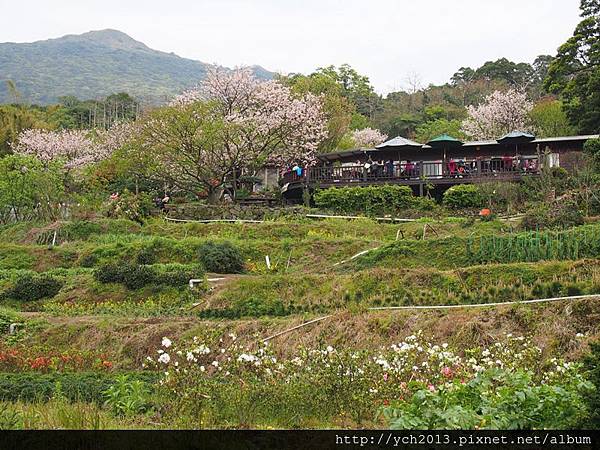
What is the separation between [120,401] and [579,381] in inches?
203

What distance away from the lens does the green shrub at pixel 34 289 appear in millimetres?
18609

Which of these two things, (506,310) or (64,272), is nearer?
(506,310)

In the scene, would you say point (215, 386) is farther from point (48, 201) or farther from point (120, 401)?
point (48, 201)

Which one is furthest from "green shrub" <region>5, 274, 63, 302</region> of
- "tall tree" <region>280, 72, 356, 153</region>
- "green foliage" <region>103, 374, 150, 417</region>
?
"tall tree" <region>280, 72, 356, 153</region>

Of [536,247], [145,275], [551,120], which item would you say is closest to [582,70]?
[551,120]

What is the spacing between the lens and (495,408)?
5.68 m

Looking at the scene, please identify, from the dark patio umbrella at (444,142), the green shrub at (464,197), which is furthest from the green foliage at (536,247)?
the dark patio umbrella at (444,142)

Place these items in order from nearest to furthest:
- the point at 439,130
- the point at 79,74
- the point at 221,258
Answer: the point at 221,258 → the point at 439,130 → the point at 79,74

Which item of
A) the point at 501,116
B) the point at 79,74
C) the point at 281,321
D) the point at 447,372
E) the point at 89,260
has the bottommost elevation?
the point at 281,321

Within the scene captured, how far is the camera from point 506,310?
12.4 metres

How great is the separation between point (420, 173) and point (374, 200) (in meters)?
3.29

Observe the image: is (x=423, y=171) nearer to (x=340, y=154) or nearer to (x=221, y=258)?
(x=340, y=154)

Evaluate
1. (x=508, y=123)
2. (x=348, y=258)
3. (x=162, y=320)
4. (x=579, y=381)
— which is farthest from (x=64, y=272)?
(x=508, y=123)

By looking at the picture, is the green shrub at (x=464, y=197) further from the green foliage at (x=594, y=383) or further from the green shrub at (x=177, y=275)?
the green foliage at (x=594, y=383)
